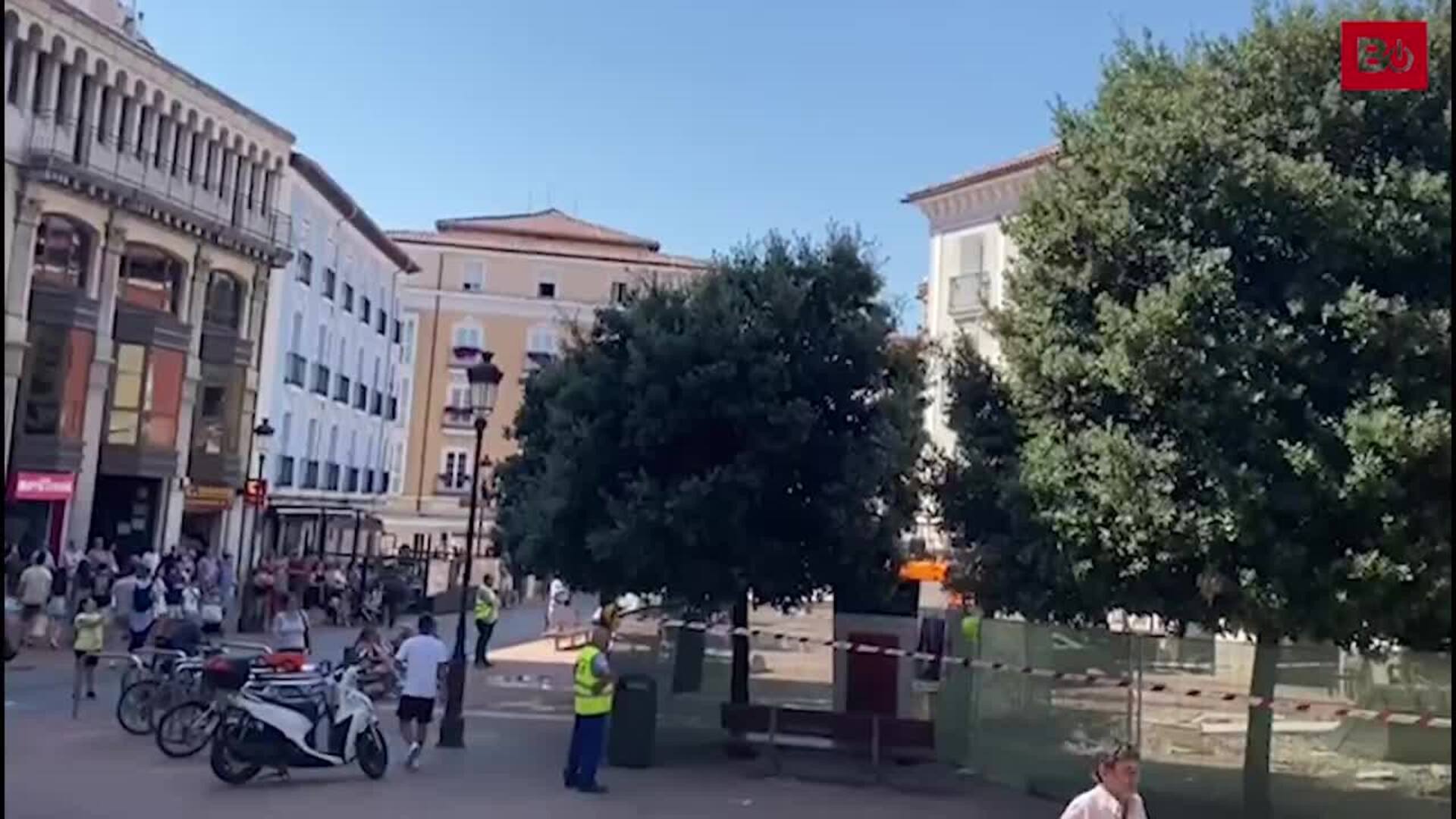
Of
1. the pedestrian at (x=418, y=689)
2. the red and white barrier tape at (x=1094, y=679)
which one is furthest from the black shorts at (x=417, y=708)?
the red and white barrier tape at (x=1094, y=679)

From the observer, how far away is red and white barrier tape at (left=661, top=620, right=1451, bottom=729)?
1066 cm

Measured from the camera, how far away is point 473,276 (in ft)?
Result: 221

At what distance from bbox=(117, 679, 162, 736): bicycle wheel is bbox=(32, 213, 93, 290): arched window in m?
16.6

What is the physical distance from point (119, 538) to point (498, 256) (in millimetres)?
36916

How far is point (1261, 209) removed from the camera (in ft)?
37.3

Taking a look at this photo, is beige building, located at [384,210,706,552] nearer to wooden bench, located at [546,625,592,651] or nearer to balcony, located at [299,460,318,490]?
balcony, located at [299,460,318,490]

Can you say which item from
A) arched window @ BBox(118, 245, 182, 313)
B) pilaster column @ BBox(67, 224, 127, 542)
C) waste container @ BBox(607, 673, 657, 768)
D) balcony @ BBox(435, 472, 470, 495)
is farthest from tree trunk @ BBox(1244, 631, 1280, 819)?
balcony @ BBox(435, 472, 470, 495)

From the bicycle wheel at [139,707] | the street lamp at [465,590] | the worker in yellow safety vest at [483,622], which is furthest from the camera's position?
the worker in yellow safety vest at [483,622]

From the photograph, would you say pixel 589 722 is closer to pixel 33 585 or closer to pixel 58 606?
pixel 33 585

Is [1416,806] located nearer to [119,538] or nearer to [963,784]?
[963,784]

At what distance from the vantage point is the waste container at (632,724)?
46.0 feet

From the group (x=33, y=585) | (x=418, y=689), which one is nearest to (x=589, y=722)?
(x=418, y=689)

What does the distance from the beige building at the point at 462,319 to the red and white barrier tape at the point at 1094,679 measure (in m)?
51.8

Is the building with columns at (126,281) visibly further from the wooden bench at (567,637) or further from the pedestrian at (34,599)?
the wooden bench at (567,637)
